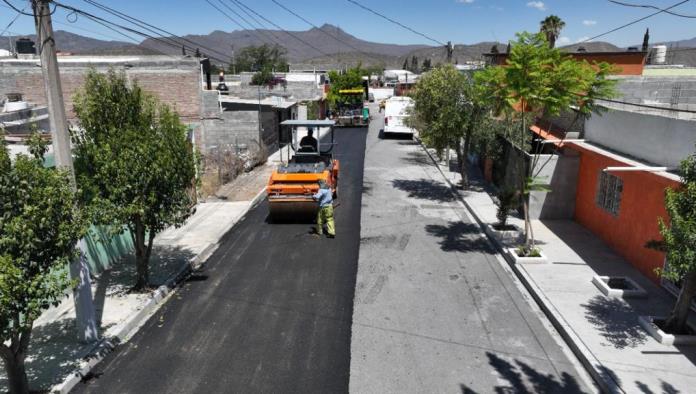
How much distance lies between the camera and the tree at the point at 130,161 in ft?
28.9

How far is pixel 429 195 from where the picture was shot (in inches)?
751

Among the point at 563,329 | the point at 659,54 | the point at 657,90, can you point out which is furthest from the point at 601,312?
the point at 659,54

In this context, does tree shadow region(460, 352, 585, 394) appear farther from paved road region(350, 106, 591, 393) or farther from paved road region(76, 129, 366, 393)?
paved road region(76, 129, 366, 393)

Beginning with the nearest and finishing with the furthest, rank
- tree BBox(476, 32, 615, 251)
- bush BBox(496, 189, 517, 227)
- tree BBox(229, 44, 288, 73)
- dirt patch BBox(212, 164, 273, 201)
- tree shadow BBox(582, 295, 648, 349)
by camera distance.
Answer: tree shadow BBox(582, 295, 648, 349)
tree BBox(476, 32, 615, 251)
bush BBox(496, 189, 517, 227)
dirt patch BBox(212, 164, 273, 201)
tree BBox(229, 44, 288, 73)

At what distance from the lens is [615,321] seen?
8812 mm

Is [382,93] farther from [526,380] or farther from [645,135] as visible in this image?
[526,380]

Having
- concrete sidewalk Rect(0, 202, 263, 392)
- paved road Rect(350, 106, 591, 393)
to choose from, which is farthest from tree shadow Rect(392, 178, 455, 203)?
concrete sidewalk Rect(0, 202, 263, 392)

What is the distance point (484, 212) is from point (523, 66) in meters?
6.29

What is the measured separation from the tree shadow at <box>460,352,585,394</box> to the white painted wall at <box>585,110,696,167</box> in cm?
547

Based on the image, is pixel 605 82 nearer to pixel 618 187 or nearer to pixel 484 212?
pixel 618 187

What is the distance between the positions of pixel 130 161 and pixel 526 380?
730 cm

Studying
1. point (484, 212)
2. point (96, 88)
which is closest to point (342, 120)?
point (484, 212)

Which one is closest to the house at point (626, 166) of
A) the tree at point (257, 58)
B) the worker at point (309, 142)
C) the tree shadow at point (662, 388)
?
the tree shadow at point (662, 388)

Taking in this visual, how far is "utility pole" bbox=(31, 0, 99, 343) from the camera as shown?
7.34 metres
